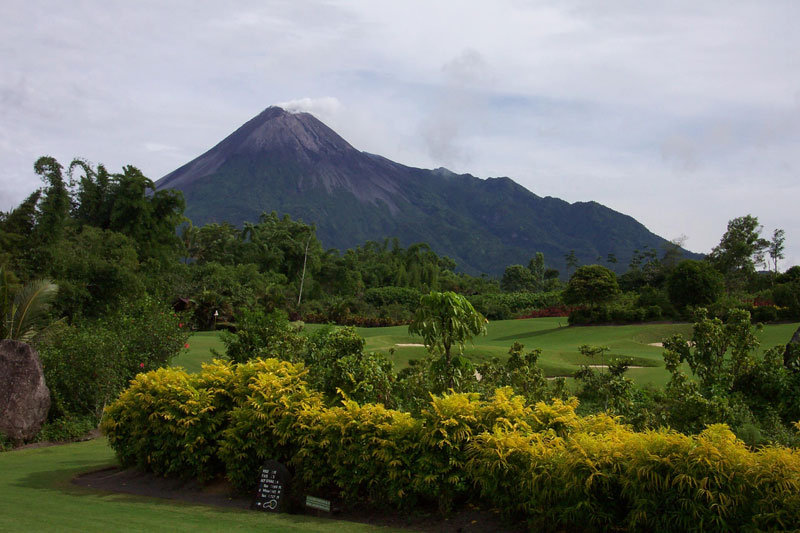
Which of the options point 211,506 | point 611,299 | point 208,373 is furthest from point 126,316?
point 611,299

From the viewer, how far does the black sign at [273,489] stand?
7488 millimetres

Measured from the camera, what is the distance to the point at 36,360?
1362 cm

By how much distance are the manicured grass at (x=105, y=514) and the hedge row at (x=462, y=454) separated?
2.11 feet

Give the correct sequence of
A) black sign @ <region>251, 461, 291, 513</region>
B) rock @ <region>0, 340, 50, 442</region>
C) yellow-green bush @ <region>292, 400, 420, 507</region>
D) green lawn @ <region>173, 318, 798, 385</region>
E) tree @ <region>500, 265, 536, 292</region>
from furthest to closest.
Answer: tree @ <region>500, 265, 536, 292</region>
green lawn @ <region>173, 318, 798, 385</region>
rock @ <region>0, 340, 50, 442</region>
black sign @ <region>251, 461, 291, 513</region>
yellow-green bush @ <region>292, 400, 420, 507</region>

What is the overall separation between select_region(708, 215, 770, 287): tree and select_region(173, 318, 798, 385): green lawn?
1802cm

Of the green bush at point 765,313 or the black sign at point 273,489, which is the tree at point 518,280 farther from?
the black sign at point 273,489

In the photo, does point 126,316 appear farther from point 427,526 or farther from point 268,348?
point 427,526

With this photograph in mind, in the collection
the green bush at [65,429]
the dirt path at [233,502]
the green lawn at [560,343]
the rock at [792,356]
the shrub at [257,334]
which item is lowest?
the green bush at [65,429]

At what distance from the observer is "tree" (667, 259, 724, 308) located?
3403 centimetres

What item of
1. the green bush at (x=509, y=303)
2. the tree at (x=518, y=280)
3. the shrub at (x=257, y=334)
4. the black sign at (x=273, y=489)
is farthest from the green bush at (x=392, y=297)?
the black sign at (x=273, y=489)

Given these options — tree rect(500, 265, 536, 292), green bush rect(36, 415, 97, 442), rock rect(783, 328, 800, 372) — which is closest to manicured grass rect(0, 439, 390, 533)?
green bush rect(36, 415, 97, 442)

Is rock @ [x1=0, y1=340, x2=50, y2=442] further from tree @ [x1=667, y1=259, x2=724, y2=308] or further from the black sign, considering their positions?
tree @ [x1=667, y1=259, x2=724, y2=308]

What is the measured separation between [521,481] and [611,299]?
1357 inches

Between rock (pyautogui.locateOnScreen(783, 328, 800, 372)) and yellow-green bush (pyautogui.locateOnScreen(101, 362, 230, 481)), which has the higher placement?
rock (pyautogui.locateOnScreen(783, 328, 800, 372))
